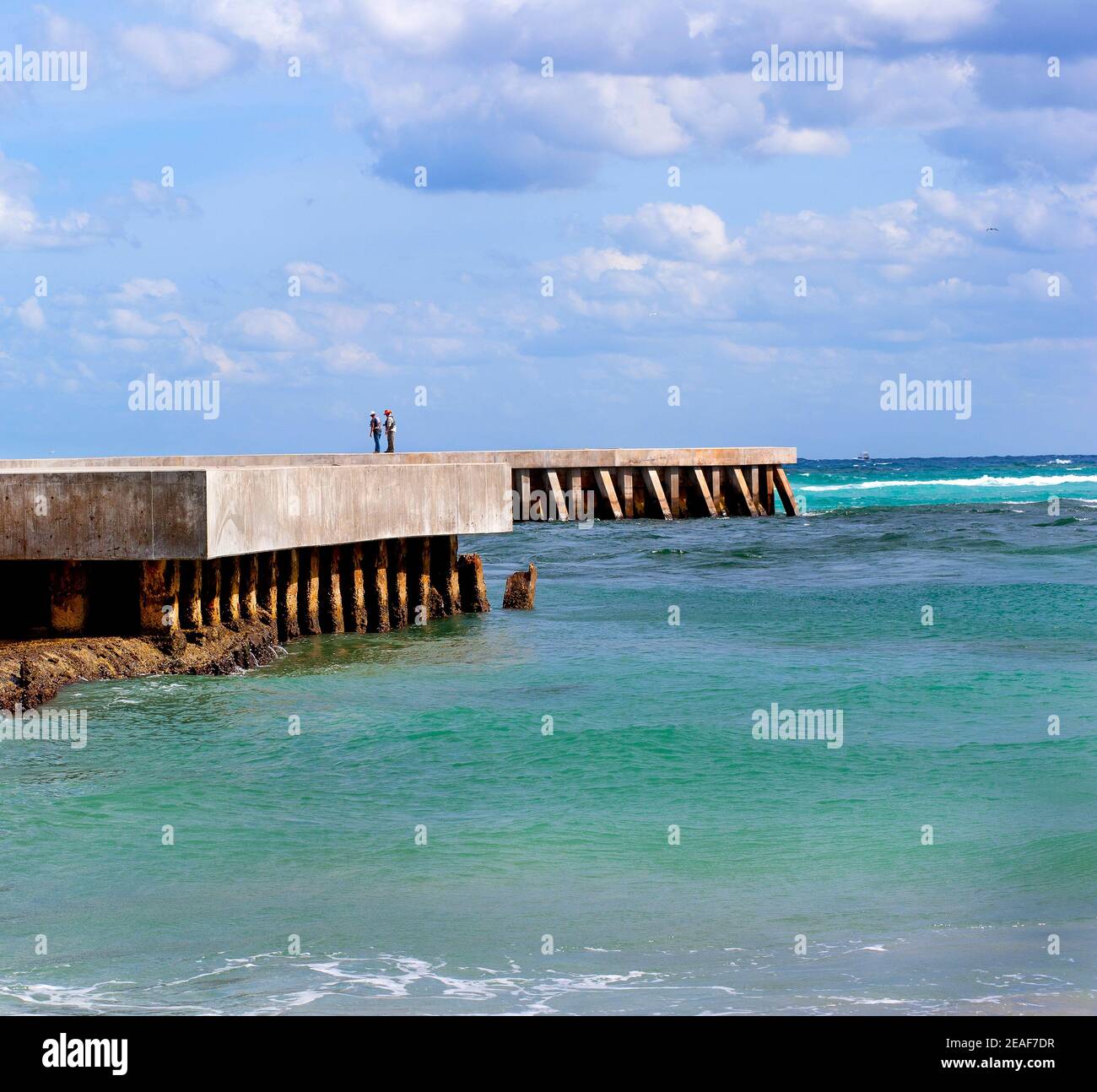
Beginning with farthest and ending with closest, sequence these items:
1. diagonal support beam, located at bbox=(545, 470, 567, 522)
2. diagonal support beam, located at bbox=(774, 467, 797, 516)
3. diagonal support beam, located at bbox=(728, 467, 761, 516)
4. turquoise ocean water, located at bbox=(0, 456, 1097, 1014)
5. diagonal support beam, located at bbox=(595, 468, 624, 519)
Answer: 1. diagonal support beam, located at bbox=(774, 467, 797, 516)
2. diagonal support beam, located at bbox=(728, 467, 761, 516)
3. diagonal support beam, located at bbox=(595, 468, 624, 519)
4. diagonal support beam, located at bbox=(545, 470, 567, 522)
5. turquoise ocean water, located at bbox=(0, 456, 1097, 1014)

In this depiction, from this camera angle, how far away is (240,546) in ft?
50.5

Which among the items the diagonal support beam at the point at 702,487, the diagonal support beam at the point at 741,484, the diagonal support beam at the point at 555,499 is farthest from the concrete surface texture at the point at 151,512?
the diagonal support beam at the point at 741,484

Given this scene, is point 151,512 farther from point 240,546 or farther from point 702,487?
point 702,487

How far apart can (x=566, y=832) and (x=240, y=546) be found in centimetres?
648

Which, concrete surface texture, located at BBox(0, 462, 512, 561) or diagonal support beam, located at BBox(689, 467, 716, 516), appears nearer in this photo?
concrete surface texture, located at BBox(0, 462, 512, 561)

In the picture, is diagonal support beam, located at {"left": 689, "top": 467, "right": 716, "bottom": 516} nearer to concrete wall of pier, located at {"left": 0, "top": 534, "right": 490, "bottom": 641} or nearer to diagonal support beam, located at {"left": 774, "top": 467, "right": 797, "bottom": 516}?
diagonal support beam, located at {"left": 774, "top": 467, "right": 797, "bottom": 516}

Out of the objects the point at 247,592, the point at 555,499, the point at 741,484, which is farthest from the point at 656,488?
the point at 247,592

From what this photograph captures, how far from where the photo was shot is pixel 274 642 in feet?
57.1

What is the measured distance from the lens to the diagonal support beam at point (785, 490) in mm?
51125

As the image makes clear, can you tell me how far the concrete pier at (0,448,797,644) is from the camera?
14.6 meters

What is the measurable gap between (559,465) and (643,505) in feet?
11.6

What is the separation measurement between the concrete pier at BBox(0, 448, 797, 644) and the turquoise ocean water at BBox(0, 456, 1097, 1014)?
2.72ft

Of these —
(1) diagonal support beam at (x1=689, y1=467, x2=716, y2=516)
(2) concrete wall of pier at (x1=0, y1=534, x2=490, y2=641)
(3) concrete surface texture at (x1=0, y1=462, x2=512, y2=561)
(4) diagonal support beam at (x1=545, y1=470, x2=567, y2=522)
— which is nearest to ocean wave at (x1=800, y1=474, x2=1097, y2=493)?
(1) diagonal support beam at (x1=689, y1=467, x2=716, y2=516)
